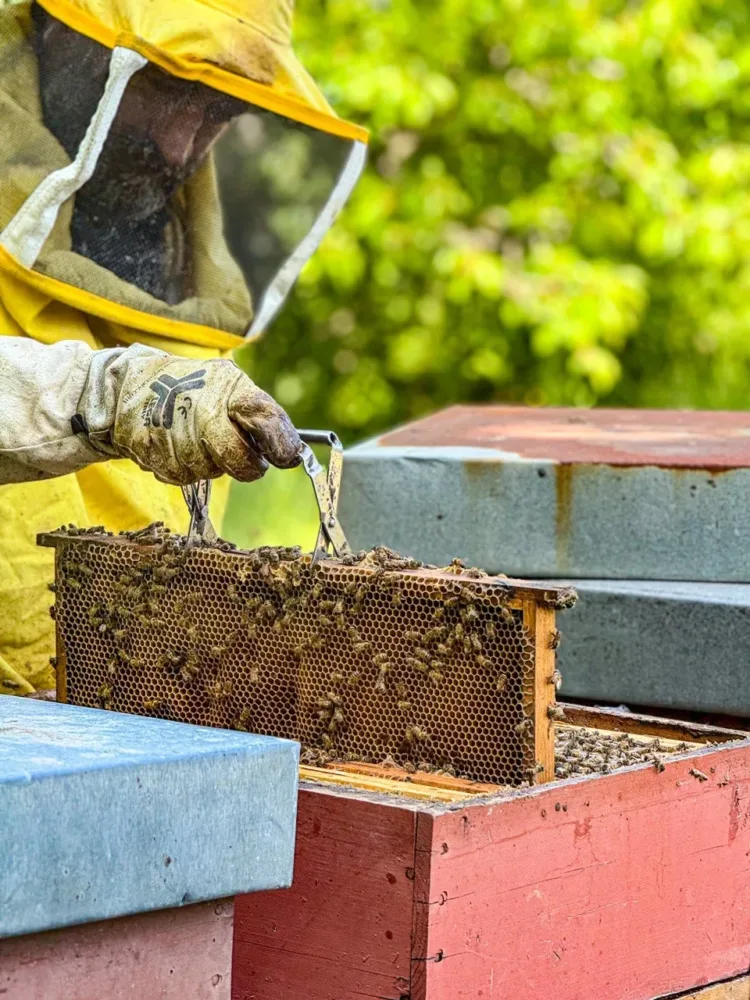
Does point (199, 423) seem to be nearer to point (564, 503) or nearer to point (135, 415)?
point (135, 415)

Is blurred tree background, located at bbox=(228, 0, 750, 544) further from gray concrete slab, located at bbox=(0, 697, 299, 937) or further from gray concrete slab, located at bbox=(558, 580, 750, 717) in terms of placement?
gray concrete slab, located at bbox=(0, 697, 299, 937)

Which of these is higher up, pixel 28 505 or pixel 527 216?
pixel 527 216

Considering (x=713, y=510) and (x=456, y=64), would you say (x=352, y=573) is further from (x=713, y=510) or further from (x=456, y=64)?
(x=456, y=64)

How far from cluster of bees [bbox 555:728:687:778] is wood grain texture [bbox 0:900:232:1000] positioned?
58cm

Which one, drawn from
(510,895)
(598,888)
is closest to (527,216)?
(598,888)

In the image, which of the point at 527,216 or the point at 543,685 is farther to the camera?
the point at 527,216

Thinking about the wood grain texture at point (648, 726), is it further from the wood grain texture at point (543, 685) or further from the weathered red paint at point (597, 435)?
the weathered red paint at point (597, 435)

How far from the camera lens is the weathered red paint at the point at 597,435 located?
118 inches

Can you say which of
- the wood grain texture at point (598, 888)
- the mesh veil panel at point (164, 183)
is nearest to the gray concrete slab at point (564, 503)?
the mesh veil panel at point (164, 183)

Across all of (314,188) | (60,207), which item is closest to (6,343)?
(60,207)

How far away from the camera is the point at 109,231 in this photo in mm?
2775

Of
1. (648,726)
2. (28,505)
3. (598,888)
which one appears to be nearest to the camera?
(598,888)

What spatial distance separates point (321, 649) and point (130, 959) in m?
0.65

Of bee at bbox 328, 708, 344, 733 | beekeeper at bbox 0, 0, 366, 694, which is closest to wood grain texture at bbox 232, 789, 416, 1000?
bee at bbox 328, 708, 344, 733
